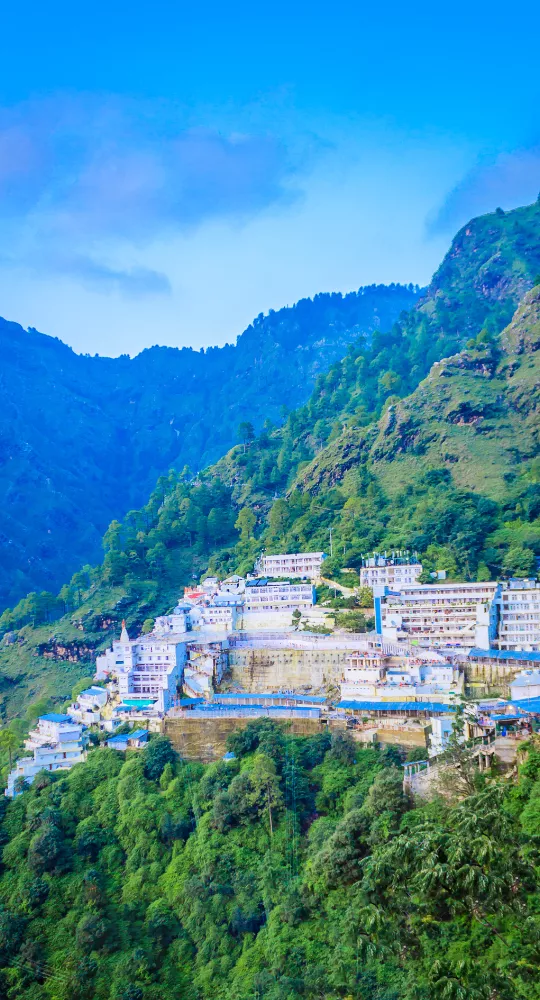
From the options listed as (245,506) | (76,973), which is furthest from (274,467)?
(76,973)

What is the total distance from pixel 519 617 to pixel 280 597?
13949mm

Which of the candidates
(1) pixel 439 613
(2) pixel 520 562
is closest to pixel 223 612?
(1) pixel 439 613

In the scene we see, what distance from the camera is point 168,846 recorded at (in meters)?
30.6

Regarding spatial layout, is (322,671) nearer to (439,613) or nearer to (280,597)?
(439,613)

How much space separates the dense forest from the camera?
17203 millimetres

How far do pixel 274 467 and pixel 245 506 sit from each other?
5782 millimetres

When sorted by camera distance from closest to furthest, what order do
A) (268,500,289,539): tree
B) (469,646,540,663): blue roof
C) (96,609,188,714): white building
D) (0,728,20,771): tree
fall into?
(469,646,540,663): blue roof
(0,728,20,771): tree
(96,609,188,714): white building
(268,500,289,539): tree

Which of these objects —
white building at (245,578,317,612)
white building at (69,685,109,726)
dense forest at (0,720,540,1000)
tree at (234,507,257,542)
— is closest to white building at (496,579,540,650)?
dense forest at (0,720,540,1000)

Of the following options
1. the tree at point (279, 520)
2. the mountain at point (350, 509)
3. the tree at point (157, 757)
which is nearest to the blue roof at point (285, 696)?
the tree at point (157, 757)

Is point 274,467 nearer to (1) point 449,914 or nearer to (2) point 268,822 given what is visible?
(2) point 268,822

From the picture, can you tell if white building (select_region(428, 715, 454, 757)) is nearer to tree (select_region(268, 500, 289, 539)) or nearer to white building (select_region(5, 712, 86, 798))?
white building (select_region(5, 712, 86, 798))

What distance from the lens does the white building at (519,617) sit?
3672 cm

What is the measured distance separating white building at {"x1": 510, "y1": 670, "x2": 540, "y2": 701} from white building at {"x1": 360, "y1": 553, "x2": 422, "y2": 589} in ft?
39.0

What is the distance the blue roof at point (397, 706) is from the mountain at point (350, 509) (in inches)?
477
